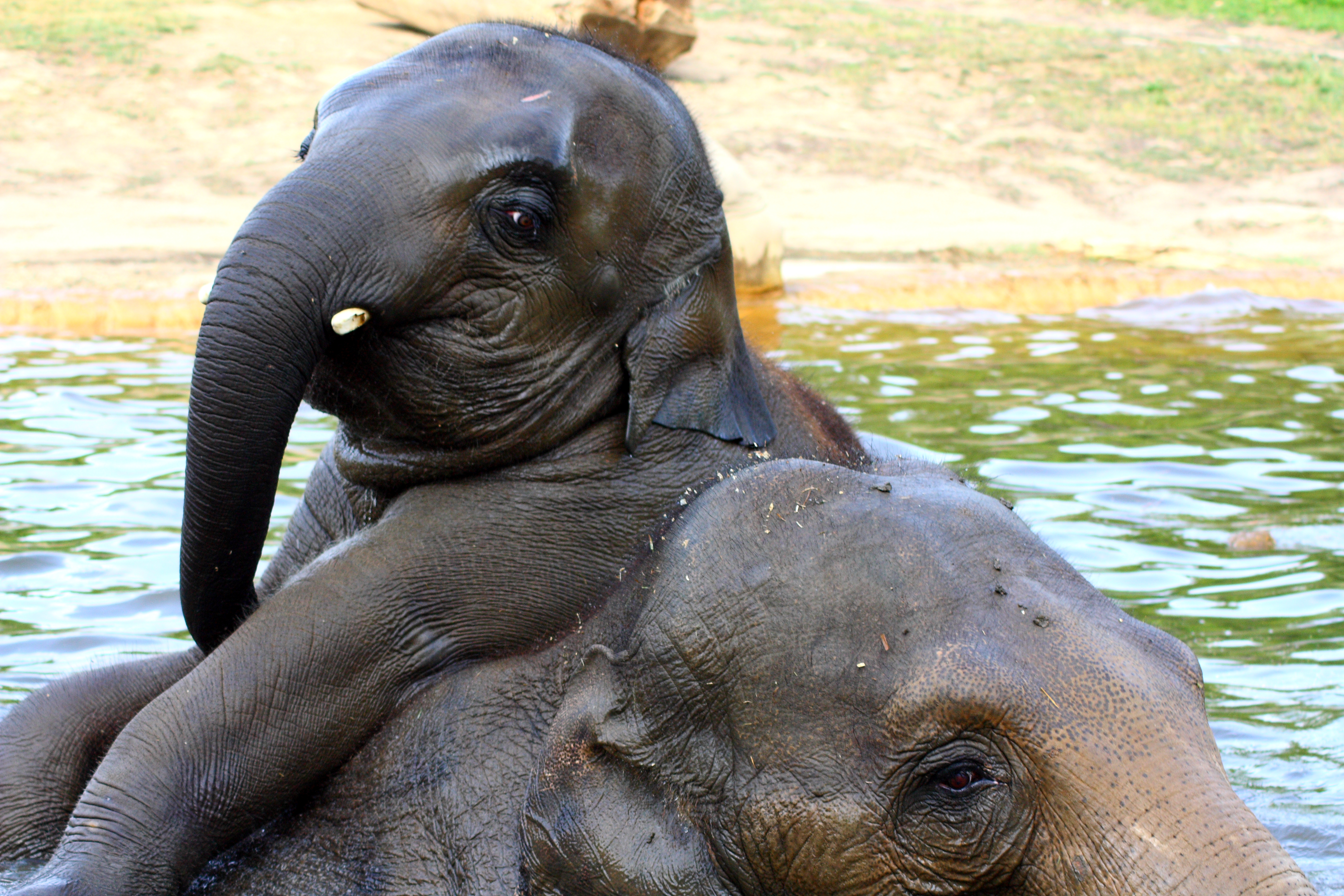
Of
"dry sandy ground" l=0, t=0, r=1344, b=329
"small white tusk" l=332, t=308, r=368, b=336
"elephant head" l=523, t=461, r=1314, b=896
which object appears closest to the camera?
"elephant head" l=523, t=461, r=1314, b=896

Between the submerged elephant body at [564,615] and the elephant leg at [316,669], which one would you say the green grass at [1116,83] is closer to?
Result: the submerged elephant body at [564,615]

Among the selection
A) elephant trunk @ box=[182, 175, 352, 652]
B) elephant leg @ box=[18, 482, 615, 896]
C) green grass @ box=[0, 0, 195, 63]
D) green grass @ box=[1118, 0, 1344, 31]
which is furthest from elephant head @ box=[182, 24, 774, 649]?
green grass @ box=[1118, 0, 1344, 31]

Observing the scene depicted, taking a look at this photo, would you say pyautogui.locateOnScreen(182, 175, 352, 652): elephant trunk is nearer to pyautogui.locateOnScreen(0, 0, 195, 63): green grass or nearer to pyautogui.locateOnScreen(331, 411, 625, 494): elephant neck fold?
pyautogui.locateOnScreen(331, 411, 625, 494): elephant neck fold

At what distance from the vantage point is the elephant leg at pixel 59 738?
10.7ft

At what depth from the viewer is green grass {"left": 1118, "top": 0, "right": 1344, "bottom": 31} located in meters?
26.4

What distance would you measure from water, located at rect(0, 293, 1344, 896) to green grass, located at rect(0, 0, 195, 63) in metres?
8.67

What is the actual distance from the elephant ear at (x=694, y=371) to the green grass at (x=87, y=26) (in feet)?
54.2

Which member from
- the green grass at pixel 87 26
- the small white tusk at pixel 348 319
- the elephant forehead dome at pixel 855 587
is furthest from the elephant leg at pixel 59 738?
the green grass at pixel 87 26

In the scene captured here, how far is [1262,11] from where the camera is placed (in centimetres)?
2716

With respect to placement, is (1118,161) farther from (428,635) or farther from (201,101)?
(428,635)

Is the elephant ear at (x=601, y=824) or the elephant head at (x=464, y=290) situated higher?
the elephant head at (x=464, y=290)

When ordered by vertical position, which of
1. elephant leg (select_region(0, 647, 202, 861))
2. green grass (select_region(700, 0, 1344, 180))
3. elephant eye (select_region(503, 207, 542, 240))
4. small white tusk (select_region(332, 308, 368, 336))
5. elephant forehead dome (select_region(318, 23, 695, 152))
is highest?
elephant forehead dome (select_region(318, 23, 695, 152))

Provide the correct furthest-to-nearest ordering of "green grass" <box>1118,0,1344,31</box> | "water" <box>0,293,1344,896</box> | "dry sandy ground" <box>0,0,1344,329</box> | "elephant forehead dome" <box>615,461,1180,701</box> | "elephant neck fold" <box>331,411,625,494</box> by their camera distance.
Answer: "green grass" <box>1118,0,1344,31</box> → "dry sandy ground" <box>0,0,1344,329</box> → "water" <box>0,293,1344,896</box> → "elephant neck fold" <box>331,411,625,494</box> → "elephant forehead dome" <box>615,461,1180,701</box>

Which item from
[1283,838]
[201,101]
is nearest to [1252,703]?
[1283,838]
